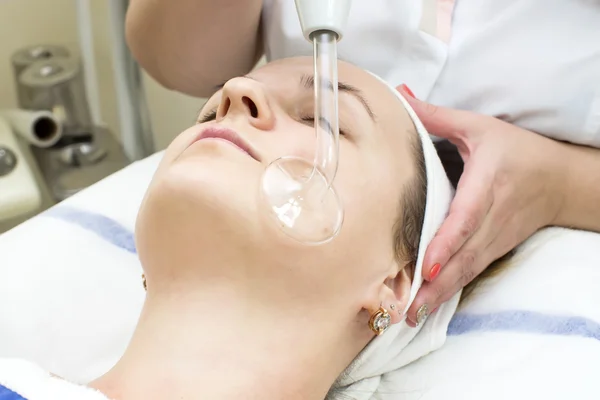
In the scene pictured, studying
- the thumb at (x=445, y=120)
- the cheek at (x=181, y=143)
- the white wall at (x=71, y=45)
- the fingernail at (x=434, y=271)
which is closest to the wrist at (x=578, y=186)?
the thumb at (x=445, y=120)

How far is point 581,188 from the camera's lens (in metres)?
0.92

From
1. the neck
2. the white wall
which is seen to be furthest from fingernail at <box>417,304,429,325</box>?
the white wall

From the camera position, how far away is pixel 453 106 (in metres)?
0.97

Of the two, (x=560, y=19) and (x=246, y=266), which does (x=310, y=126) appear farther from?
(x=560, y=19)

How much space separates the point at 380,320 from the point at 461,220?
0.17 metres

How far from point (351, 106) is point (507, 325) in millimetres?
348

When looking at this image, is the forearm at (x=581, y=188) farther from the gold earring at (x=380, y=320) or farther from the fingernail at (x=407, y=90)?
the gold earring at (x=380, y=320)

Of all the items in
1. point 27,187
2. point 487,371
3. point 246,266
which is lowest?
point 27,187

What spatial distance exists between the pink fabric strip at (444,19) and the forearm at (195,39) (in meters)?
0.27

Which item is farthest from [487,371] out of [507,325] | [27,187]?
[27,187]

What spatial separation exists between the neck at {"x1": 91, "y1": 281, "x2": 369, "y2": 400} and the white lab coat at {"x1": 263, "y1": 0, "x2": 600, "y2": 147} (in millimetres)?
420

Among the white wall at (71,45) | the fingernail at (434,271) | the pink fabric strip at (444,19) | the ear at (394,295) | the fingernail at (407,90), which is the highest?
the pink fabric strip at (444,19)

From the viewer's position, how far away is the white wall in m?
1.82

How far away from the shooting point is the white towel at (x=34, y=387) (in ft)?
2.03
